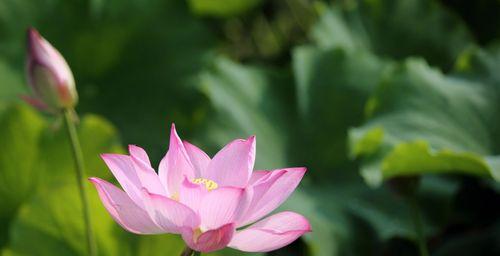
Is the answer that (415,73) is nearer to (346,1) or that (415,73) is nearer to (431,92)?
(431,92)

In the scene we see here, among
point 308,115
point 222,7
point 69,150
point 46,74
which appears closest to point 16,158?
point 69,150

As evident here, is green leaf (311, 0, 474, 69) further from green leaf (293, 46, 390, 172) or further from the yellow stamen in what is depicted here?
the yellow stamen

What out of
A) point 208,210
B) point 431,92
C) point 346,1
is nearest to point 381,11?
point 346,1

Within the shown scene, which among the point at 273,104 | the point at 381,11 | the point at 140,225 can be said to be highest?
the point at 381,11

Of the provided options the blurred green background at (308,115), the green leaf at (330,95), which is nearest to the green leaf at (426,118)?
the blurred green background at (308,115)

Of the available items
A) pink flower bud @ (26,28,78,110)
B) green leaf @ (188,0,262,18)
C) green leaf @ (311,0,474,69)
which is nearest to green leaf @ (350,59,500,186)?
green leaf @ (311,0,474,69)

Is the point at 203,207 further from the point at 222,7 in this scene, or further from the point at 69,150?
the point at 222,7

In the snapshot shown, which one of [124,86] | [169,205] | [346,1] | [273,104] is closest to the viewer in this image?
[169,205]
